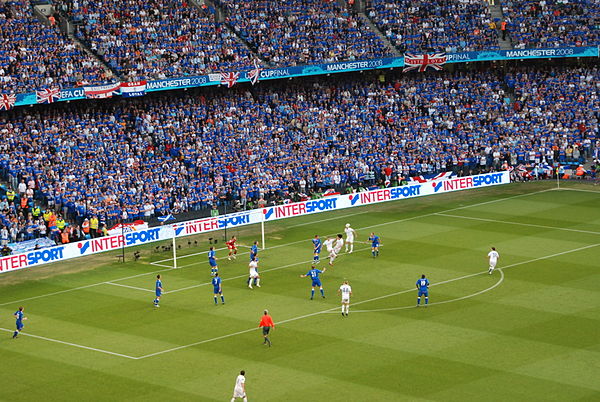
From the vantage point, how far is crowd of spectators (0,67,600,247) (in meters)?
66.1

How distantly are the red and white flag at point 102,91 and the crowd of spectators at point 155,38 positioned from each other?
99.8 inches

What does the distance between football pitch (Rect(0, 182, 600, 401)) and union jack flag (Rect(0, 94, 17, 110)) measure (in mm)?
12727

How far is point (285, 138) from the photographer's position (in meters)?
76.6

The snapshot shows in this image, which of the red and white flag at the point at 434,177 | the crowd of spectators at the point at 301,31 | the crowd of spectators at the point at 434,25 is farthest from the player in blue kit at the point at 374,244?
the crowd of spectators at the point at 434,25

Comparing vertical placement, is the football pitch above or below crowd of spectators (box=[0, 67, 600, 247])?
below

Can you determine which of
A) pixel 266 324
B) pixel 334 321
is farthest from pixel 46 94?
pixel 266 324

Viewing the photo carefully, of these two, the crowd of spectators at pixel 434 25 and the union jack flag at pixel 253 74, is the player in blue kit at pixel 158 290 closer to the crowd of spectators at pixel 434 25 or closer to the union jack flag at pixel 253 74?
the union jack flag at pixel 253 74

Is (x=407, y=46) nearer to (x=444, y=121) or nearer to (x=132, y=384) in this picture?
(x=444, y=121)

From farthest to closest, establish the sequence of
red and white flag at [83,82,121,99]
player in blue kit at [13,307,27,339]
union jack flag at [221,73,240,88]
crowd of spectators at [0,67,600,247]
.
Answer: union jack flag at [221,73,240,88]
red and white flag at [83,82,121,99]
crowd of spectators at [0,67,600,247]
player in blue kit at [13,307,27,339]

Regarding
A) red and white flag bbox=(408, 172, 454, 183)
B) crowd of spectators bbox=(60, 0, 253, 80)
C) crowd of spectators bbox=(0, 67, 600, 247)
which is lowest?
red and white flag bbox=(408, 172, 454, 183)

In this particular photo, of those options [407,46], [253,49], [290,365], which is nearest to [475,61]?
[407,46]

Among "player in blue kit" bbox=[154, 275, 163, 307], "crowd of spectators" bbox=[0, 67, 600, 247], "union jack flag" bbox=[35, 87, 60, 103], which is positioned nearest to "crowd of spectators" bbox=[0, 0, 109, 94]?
"union jack flag" bbox=[35, 87, 60, 103]

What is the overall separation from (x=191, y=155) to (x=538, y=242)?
25.2m

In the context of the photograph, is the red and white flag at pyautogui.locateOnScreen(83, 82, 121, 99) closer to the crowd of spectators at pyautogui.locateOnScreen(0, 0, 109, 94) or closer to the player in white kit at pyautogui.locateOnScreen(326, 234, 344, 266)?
the crowd of spectators at pyautogui.locateOnScreen(0, 0, 109, 94)
